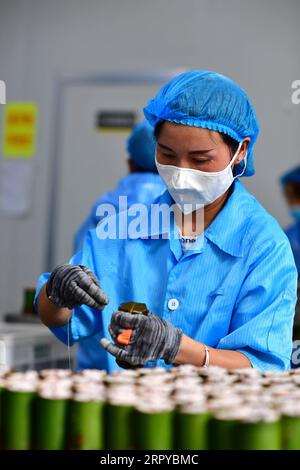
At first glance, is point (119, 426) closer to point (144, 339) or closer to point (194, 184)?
point (144, 339)

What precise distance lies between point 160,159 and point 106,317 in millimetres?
407

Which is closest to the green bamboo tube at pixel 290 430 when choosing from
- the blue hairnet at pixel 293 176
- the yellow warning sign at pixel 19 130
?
the blue hairnet at pixel 293 176

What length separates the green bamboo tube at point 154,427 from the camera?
124 cm

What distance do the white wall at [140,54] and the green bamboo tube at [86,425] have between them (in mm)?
3316

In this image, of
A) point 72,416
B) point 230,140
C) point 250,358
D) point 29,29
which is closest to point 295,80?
point 29,29

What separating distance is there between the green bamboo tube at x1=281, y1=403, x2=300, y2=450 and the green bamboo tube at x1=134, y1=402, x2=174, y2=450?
0.57 feet

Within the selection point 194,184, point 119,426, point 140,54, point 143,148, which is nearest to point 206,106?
point 194,184

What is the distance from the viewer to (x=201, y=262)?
191cm

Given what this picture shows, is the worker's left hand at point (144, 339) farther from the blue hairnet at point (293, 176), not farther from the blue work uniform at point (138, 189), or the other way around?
the blue hairnet at point (293, 176)

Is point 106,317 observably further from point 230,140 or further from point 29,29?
point 29,29

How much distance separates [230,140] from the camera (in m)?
1.93

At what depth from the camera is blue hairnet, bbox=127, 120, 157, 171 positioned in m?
3.23
